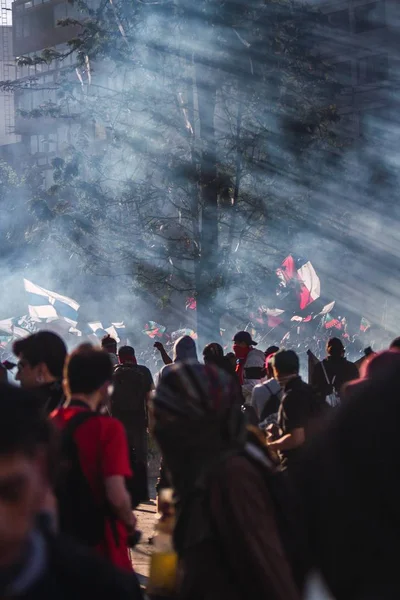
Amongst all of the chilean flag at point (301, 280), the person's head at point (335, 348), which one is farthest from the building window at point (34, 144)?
the person's head at point (335, 348)

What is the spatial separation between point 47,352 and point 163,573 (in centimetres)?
170

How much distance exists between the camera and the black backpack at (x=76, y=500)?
3990 mm

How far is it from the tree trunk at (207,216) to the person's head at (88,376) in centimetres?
1879

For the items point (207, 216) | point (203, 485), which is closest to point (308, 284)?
point (207, 216)

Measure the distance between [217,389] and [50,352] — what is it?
178 cm

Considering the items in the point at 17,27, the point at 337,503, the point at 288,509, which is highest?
the point at 337,503

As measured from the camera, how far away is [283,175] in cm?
2575

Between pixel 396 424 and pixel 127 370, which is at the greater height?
pixel 396 424

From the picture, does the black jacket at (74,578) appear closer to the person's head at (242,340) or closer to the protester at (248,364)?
the protester at (248,364)

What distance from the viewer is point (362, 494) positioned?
5.83ft

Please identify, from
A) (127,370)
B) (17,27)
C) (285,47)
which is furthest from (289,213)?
(17,27)

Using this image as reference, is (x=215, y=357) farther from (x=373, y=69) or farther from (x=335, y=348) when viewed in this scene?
(x=373, y=69)

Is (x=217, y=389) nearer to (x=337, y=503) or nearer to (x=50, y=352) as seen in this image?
(x=337, y=503)

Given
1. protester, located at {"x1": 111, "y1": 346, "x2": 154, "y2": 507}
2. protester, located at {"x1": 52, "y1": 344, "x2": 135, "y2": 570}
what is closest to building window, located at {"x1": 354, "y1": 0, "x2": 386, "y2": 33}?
protester, located at {"x1": 111, "y1": 346, "x2": 154, "y2": 507}
